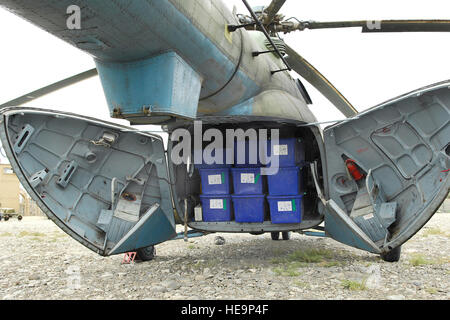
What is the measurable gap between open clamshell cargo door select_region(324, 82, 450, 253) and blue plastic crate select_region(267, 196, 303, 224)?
0.40m

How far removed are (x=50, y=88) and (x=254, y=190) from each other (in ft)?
9.67

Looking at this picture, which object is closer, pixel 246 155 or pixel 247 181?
pixel 247 181

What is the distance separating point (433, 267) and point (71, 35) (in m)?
4.96

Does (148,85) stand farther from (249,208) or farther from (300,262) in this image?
(300,262)

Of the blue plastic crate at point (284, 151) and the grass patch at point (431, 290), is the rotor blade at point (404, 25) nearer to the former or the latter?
the blue plastic crate at point (284, 151)

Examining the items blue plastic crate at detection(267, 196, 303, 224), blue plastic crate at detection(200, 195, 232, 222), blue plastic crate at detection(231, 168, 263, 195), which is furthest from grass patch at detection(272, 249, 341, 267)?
blue plastic crate at detection(231, 168, 263, 195)

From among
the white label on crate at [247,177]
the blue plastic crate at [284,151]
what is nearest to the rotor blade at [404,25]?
the blue plastic crate at [284,151]

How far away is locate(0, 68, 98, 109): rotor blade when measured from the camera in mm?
3914

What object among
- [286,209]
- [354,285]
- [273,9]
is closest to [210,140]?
[286,209]

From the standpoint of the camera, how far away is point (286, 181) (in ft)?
16.1

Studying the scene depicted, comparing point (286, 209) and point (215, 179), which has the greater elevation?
point (215, 179)

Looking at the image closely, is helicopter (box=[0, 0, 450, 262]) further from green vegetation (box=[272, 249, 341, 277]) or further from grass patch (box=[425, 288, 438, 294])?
grass patch (box=[425, 288, 438, 294])

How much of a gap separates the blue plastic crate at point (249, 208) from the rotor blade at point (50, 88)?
2557 millimetres

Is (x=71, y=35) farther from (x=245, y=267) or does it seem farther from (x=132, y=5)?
(x=245, y=267)
